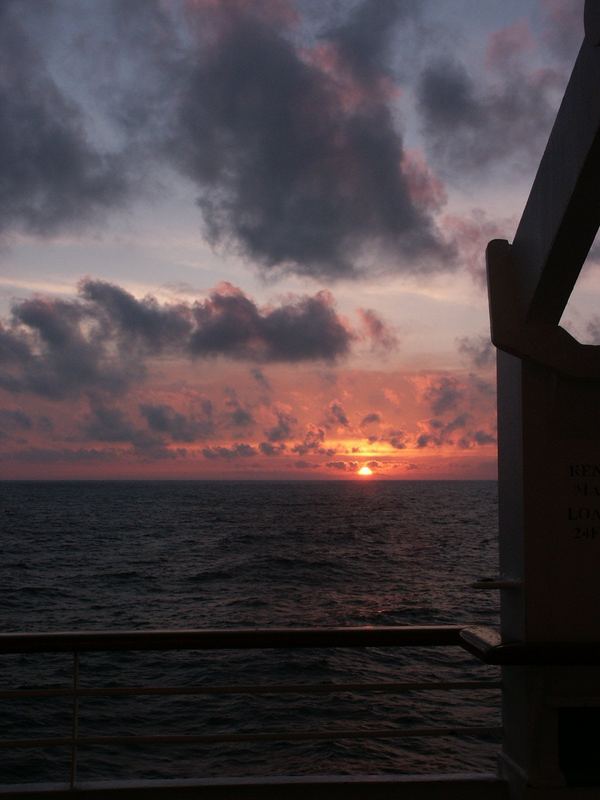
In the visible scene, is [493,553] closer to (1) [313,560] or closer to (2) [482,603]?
(1) [313,560]

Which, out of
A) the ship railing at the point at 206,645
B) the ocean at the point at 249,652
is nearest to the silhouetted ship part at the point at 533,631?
the ship railing at the point at 206,645

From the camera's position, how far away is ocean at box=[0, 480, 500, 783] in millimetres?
10133

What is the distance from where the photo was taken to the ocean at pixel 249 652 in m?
10.1

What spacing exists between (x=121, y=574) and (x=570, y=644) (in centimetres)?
3224

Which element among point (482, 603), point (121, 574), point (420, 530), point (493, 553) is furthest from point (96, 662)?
point (420, 530)

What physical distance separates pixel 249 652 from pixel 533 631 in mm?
14993

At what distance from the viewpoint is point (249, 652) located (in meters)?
17.2

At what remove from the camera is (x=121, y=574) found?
33.2 m

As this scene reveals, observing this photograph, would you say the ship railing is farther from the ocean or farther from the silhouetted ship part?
the ocean

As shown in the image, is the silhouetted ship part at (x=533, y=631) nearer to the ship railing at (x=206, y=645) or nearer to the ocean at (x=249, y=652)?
the ship railing at (x=206, y=645)

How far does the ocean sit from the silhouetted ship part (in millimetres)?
6597

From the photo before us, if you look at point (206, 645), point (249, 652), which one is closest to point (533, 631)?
point (206, 645)

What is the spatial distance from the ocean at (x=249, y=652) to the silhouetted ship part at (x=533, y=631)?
260 inches

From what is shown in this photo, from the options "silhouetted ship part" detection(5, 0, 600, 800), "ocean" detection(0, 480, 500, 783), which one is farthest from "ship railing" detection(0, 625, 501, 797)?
"ocean" detection(0, 480, 500, 783)
